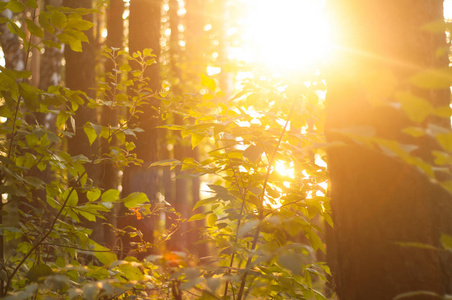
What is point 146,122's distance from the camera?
168 inches

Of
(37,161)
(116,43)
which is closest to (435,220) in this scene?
(37,161)

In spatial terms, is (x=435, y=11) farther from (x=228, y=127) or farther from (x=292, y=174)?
(x=292, y=174)

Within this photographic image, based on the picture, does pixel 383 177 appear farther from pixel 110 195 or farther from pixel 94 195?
pixel 94 195

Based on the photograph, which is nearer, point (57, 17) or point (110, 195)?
point (57, 17)

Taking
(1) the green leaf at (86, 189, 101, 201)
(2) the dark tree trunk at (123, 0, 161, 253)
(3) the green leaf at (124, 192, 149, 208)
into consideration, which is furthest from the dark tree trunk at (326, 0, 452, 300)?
(2) the dark tree trunk at (123, 0, 161, 253)

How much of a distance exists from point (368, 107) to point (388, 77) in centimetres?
37

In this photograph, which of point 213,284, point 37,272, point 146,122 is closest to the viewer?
point 213,284

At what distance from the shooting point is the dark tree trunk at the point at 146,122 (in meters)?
4.32

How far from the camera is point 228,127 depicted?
229 cm

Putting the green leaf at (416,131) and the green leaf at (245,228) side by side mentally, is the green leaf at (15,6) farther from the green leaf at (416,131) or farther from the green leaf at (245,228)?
the green leaf at (416,131)

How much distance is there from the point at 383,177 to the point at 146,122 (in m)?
3.22

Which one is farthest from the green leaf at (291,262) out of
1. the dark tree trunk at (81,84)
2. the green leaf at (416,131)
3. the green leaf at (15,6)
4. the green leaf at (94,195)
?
the dark tree trunk at (81,84)

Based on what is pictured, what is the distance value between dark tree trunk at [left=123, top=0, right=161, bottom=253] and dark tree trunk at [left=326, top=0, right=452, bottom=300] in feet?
9.78

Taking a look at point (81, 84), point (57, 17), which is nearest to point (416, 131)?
A: point (57, 17)
